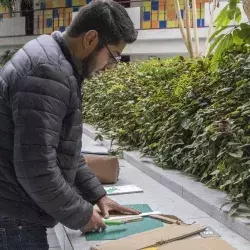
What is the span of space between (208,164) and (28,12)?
1997 cm

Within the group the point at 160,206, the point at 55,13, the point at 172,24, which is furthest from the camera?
the point at 55,13

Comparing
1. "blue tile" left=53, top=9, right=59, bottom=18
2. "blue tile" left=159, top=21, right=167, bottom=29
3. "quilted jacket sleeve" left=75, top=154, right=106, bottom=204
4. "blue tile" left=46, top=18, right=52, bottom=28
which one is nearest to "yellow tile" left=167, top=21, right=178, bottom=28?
"blue tile" left=159, top=21, right=167, bottom=29

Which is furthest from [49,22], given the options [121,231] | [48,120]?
[48,120]

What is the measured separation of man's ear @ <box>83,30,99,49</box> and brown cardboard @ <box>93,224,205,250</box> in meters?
1.03

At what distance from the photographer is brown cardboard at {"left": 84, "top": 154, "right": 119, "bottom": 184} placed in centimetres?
438

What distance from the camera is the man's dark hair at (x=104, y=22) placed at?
6.18 ft

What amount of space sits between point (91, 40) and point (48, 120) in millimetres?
342

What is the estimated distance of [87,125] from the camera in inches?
369

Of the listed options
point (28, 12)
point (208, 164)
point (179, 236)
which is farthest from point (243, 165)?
point (28, 12)

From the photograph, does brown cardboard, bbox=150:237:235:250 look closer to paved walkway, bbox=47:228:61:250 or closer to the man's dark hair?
the man's dark hair

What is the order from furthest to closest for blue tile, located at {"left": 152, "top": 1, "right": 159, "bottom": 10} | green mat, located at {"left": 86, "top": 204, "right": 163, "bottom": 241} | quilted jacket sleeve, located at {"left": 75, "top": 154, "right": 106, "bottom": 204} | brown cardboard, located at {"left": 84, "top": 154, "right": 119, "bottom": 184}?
blue tile, located at {"left": 152, "top": 1, "right": 159, "bottom": 10} → brown cardboard, located at {"left": 84, "top": 154, "right": 119, "bottom": 184} → green mat, located at {"left": 86, "top": 204, "right": 163, "bottom": 241} → quilted jacket sleeve, located at {"left": 75, "top": 154, "right": 106, "bottom": 204}

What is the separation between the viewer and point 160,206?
13.0 ft

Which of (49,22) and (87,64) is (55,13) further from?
(87,64)

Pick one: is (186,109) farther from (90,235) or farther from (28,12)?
(28,12)
